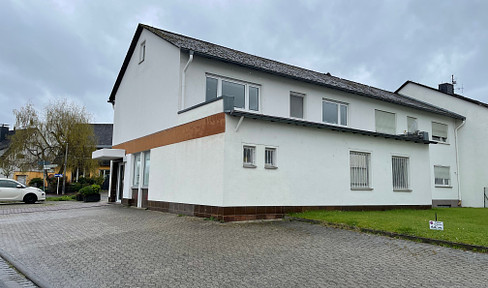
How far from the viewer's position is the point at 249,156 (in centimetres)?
1145

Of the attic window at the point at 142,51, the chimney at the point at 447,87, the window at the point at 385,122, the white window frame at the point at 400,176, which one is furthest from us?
the chimney at the point at 447,87

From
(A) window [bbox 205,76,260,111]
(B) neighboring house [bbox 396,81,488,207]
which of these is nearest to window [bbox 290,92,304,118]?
(A) window [bbox 205,76,260,111]

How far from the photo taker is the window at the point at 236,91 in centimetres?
1395

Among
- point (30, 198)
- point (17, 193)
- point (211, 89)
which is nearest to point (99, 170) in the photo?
point (30, 198)

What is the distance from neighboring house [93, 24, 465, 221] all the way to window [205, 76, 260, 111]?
1.7 inches

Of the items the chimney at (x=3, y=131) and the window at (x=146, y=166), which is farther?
the chimney at (x=3, y=131)

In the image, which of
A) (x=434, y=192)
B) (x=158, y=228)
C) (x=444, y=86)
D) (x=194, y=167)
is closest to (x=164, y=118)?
(x=194, y=167)

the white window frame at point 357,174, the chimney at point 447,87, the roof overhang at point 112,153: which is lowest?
the white window frame at point 357,174

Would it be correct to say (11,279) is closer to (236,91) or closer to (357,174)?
(236,91)

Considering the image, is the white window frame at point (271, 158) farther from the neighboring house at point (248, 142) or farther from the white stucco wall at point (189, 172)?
the white stucco wall at point (189, 172)

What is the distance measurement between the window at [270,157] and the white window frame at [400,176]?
616 cm

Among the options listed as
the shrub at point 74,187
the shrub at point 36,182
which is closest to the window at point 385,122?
the shrub at point 74,187

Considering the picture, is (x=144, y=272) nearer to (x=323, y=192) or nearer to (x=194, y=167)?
(x=194, y=167)

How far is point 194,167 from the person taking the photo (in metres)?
12.3
